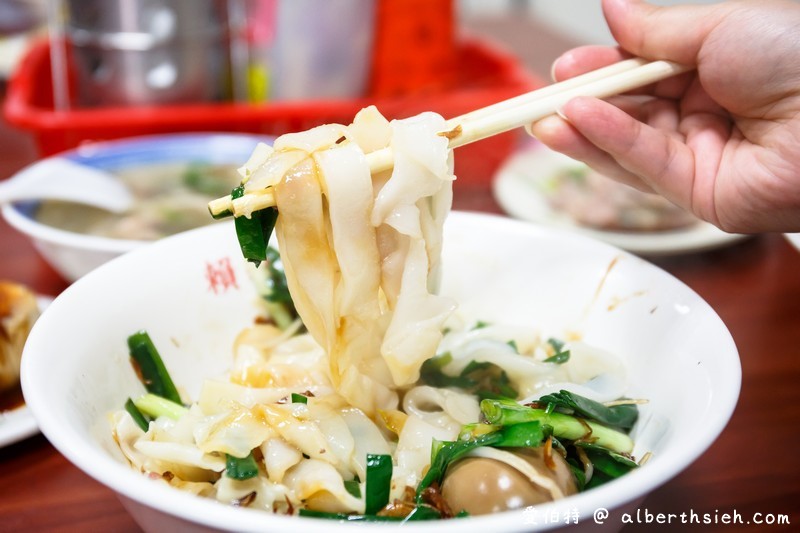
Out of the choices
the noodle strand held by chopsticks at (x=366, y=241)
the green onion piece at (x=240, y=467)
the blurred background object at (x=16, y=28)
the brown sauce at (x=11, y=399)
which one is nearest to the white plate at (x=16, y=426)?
the brown sauce at (x=11, y=399)

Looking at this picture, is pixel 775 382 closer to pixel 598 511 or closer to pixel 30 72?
pixel 598 511

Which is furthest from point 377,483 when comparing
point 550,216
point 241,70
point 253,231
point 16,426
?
point 241,70

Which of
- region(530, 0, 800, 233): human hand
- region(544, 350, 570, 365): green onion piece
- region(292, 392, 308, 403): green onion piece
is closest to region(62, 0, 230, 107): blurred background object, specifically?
region(530, 0, 800, 233): human hand

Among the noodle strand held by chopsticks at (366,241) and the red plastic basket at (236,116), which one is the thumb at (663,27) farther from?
the red plastic basket at (236,116)

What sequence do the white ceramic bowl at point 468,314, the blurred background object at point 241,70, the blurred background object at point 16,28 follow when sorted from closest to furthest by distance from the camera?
the white ceramic bowl at point 468,314 → the blurred background object at point 241,70 → the blurred background object at point 16,28

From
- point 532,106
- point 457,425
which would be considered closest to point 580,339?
point 457,425

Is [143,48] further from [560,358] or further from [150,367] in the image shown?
[560,358]

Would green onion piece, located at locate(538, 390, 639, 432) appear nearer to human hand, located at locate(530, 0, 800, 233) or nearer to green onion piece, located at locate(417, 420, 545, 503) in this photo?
green onion piece, located at locate(417, 420, 545, 503)
